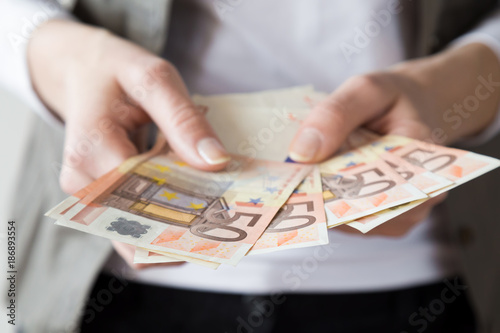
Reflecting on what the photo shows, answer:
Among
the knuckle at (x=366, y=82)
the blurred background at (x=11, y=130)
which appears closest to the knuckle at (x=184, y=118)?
the knuckle at (x=366, y=82)

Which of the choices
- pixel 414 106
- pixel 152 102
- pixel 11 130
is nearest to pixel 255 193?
pixel 152 102

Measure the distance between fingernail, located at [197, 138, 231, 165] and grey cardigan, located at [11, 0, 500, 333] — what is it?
0.82 feet

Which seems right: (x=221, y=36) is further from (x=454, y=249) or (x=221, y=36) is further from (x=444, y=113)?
(x=454, y=249)

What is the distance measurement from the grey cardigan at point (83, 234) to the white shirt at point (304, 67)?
0.15 ft

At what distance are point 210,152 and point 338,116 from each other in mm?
197

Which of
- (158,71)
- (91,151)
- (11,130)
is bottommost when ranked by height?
(11,130)

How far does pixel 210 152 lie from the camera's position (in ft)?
1.92

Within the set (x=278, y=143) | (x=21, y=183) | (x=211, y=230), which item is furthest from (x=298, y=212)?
(x=21, y=183)

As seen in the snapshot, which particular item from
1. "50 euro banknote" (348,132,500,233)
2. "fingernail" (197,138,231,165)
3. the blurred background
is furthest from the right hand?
the blurred background

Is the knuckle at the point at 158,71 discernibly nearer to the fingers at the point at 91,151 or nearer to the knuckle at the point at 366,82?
the fingers at the point at 91,151

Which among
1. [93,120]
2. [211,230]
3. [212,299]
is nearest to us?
[211,230]

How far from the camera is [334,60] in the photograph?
0.83 m

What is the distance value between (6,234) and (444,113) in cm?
77

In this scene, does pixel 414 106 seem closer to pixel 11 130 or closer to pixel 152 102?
pixel 152 102
